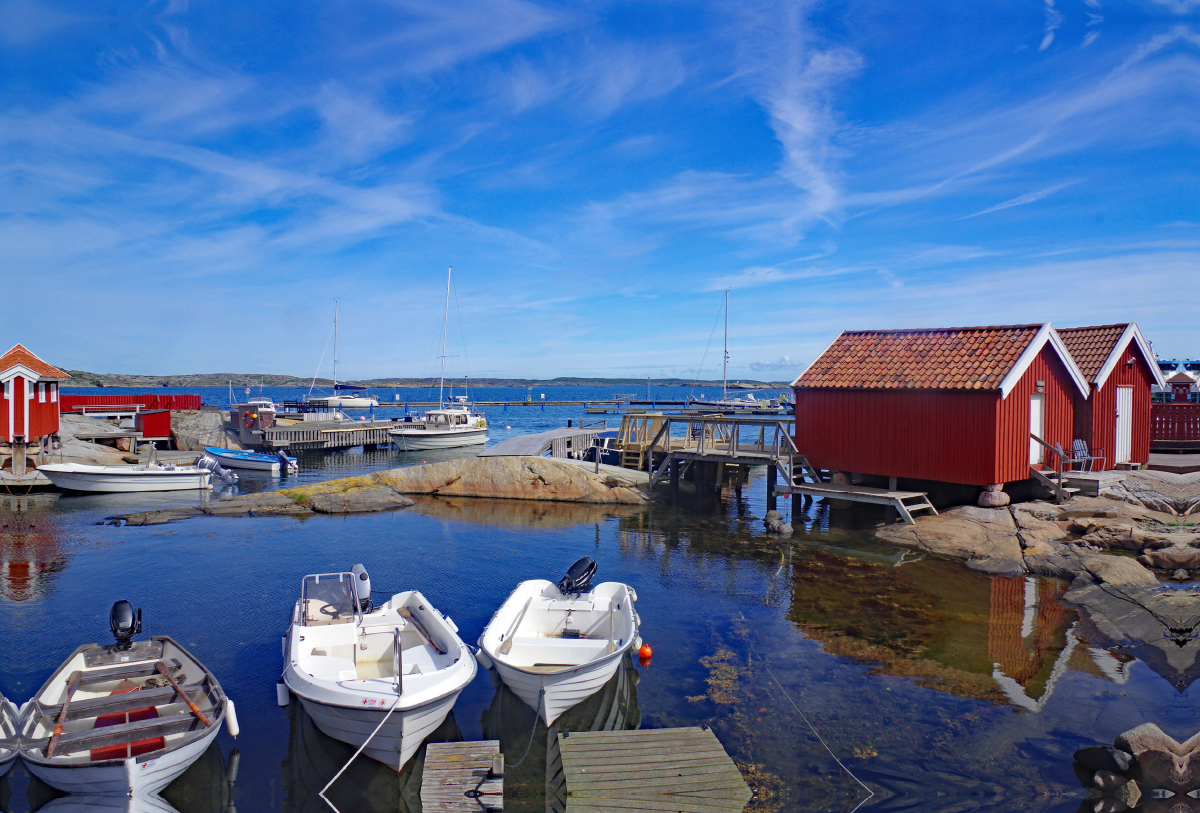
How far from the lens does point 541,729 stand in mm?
9352

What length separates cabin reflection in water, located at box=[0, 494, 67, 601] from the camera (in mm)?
16203

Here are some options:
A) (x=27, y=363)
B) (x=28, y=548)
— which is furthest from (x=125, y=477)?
(x=28, y=548)

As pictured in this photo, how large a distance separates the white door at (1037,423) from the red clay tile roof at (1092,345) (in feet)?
9.69

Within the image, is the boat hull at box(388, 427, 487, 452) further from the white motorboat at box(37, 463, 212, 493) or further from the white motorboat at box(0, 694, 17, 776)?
the white motorboat at box(0, 694, 17, 776)

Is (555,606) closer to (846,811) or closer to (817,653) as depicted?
(817,653)

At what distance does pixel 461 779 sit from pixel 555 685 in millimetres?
1797

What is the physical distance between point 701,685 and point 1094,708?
17.8 ft

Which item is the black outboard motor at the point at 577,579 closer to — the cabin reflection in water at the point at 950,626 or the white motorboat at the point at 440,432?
the cabin reflection in water at the point at 950,626

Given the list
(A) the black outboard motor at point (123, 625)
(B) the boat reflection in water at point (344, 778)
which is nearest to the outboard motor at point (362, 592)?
(B) the boat reflection in water at point (344, 778)

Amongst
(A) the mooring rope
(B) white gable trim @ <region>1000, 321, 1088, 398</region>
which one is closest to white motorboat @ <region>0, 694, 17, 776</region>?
(A) the mooring rope

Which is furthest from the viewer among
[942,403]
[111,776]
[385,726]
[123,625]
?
[942,403]

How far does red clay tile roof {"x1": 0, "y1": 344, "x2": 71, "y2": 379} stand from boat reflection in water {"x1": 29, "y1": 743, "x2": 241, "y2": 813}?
91.5 ft

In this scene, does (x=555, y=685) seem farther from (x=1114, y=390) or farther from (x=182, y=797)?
(x=1114, y=390)

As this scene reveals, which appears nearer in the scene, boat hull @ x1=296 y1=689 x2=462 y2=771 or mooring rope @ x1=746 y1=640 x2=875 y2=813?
mooring rope @ x1=746 y1=640 x2=875 y2=813
